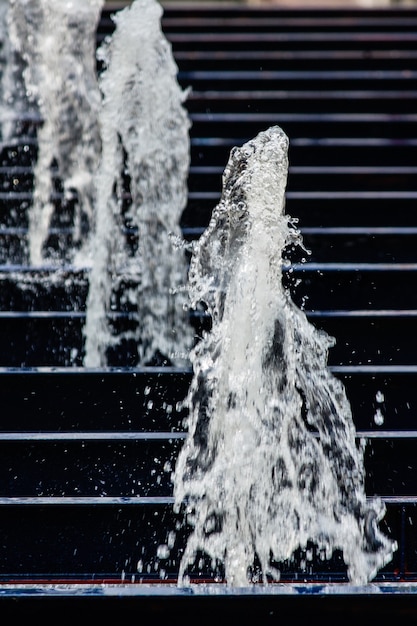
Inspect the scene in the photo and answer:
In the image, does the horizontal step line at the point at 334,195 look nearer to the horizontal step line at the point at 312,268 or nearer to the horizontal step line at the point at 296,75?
the horizontal step line at the point at 312,268

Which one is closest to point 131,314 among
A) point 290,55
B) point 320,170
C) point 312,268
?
point 312,268

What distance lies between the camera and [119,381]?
4.10 m

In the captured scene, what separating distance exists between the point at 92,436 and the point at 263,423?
664 millimetres

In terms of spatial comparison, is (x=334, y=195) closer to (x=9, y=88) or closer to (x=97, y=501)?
(x=9, y=88)

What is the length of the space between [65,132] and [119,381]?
2607mm

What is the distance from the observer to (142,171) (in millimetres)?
5371

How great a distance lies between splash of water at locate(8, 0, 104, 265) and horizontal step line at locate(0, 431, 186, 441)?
2092 mm

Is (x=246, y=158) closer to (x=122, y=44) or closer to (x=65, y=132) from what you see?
(x=122, y=44)

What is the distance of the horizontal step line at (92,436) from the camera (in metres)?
3.78

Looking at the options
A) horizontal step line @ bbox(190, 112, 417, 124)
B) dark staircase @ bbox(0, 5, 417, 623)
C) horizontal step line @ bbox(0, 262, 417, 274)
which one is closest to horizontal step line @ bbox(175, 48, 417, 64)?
dark staircase @ bbox(0, 5, 417, 623)

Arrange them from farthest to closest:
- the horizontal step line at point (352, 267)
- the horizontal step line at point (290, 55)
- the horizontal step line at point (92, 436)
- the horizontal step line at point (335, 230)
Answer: the horizontal step line at point (290, 55) < the horizontal step line at point (335, 230) < the horizontal step line at point (352, 267) < the horizontal step line at point (92, 436)

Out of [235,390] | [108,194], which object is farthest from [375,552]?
[108,194]

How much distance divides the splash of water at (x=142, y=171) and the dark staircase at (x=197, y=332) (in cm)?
17

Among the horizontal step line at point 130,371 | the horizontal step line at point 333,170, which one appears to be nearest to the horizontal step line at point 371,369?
the horizontal step line at point 130,371
